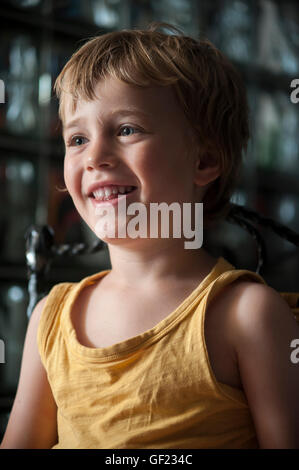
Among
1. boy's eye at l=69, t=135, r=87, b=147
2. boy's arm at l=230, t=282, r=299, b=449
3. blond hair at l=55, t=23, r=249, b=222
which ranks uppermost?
blond hair at l=55, t=23, r=249, b=222

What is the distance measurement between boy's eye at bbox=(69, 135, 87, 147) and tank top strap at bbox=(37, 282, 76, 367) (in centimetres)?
26

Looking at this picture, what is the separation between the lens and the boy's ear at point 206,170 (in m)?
0.81

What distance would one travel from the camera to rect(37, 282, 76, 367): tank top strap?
831mm

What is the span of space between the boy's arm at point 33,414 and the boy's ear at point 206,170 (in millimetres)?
384

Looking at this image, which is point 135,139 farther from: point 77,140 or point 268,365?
point 268,365

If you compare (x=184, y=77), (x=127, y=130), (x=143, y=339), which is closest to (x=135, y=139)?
(x=127, y=130)

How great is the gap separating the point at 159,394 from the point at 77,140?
1.27 feet

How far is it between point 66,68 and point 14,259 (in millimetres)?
1548

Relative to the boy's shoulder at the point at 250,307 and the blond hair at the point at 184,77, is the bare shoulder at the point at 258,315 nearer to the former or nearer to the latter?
the boy's shoulder at the point at 250,307

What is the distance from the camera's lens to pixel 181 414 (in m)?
0.69

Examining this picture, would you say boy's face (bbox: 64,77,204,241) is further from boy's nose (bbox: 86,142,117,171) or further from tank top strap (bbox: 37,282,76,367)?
tank top strap (bbox: 37,282,76,367)

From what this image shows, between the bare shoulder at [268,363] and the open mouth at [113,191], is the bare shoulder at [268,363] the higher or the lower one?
the lower one

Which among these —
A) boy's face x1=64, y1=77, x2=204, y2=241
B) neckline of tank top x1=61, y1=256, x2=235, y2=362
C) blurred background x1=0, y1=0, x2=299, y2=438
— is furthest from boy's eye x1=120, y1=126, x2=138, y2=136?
blurred background x1=0, y1=0, x2=299, y2=438

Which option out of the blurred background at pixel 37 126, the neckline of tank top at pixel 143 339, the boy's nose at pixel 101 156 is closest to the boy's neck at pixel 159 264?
the neckline of tank top at pixel 143 339
